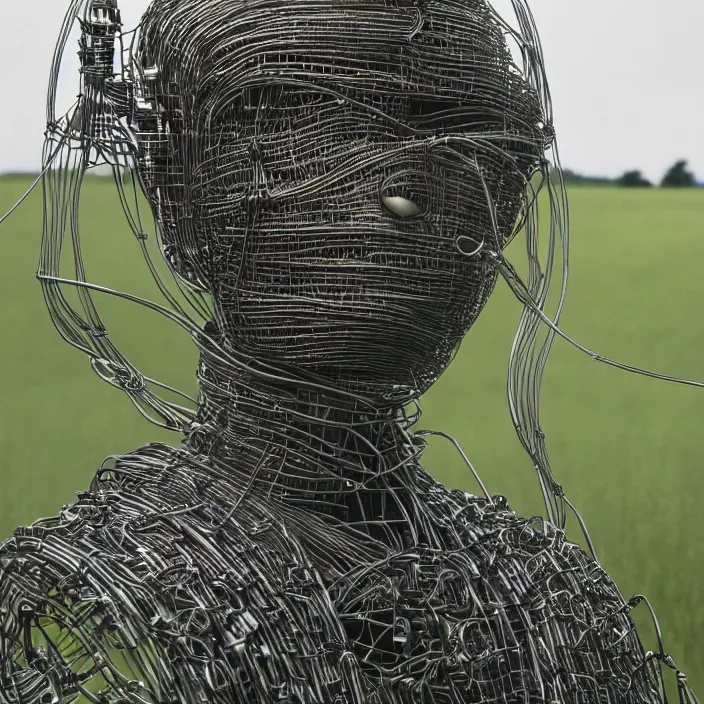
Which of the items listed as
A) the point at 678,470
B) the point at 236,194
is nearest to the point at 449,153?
the point at 236,194

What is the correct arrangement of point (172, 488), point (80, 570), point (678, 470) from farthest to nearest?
point (678, 470)
point (172, 488)
point (80, 570)

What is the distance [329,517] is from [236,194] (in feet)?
0.91

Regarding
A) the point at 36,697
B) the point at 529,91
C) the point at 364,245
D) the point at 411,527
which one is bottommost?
→ the point at 36,697

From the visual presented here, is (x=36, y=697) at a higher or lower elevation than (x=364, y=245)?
lower

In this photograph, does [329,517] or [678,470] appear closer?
[329,517]

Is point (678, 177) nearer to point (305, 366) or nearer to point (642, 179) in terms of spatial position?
point (642, 179)

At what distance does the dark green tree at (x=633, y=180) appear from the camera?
1.48m

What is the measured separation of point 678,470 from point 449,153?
946 millimetres

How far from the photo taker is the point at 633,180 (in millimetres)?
1490

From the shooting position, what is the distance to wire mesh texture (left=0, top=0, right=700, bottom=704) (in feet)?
2.44

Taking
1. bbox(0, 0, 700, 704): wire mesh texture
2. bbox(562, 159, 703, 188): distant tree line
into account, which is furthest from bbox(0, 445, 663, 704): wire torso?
bbox(562, 159, 703, 188): distant tree line

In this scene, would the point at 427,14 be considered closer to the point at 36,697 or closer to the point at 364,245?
the point at 364,245

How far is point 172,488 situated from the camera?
2.76ft

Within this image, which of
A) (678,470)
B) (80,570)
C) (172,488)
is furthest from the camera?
(678,470)
